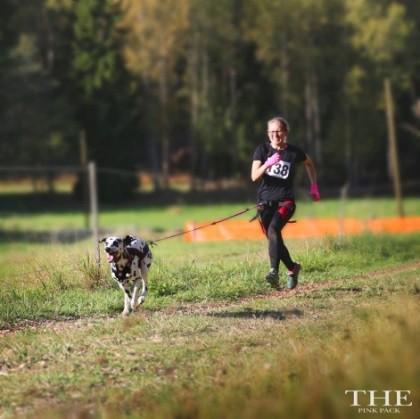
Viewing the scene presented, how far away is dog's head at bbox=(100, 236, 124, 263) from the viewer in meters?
9.57

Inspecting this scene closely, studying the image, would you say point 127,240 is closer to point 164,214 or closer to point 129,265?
point 129,265

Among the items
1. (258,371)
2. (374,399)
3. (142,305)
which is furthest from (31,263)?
(374,399)

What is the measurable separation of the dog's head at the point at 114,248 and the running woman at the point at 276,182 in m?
1.97

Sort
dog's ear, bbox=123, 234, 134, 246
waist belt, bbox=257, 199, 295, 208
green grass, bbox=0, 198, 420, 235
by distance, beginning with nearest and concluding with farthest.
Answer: dog's ear, bbox=123, 234, 134, 246, waist belt, bbox=257, 199, 295, 208, green grass, bbox=0, 198, 420, 235

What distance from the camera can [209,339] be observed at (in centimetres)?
868

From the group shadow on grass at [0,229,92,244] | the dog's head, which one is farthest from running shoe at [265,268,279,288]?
shadow on grass at [0,229,92,244]

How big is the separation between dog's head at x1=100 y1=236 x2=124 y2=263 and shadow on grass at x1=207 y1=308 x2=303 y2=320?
1.15 metres

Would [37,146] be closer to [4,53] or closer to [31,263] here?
[4,53]

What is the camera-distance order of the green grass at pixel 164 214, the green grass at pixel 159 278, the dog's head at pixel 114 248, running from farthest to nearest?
the green grass at pixel 164 214 < the green grass at pixel 159 278 < the dog's head at pixel 114 248

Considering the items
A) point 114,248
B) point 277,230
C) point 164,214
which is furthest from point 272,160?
point 164,214

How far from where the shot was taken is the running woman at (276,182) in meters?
10.9

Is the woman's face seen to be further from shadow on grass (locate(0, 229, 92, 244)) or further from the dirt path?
shadow on grass (locate(0, 229, 92, 244))

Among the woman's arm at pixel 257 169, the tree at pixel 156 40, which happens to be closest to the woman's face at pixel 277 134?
the woman's arm at pixel 257 169

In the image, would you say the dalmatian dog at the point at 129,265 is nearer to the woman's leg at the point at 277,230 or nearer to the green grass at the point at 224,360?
the green grass at the point at 224,360
